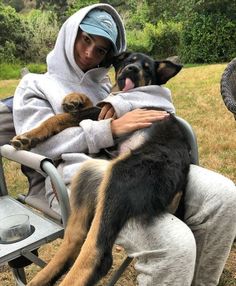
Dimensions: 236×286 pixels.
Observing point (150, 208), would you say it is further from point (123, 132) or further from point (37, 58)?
point (37, 58)

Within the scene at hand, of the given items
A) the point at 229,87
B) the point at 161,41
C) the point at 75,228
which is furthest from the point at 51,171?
the point at 161,41

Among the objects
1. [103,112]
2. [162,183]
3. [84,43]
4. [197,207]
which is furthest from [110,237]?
[84,43]

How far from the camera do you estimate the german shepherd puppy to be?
5.19 feet

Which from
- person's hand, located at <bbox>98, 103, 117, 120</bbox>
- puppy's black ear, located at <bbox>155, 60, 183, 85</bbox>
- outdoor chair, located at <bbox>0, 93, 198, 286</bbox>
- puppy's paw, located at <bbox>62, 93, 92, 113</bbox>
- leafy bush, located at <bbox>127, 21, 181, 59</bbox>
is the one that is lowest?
leafy bush, located at <bbox>127, 21, 181, 59</bbox>

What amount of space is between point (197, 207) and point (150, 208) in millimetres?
385

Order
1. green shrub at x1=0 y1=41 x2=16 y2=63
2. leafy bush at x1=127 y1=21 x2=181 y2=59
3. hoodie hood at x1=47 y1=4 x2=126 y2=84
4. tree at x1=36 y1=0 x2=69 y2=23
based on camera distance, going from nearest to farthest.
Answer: hoodie hood at x1=47 y1=4 x2=126 y2=84 < green shrub at x1=0 y1=41 x2=16 y2=63 < leafy bush at x1=127 y1=21 x2=181 y2=59 < tree at x1=36 y1=0 x2=69 y2=23

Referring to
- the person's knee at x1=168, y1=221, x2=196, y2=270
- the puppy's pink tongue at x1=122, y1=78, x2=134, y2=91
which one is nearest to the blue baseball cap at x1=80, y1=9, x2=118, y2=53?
the puppy's pink tongue at x1=122, y1=78, x2=134, y2=91

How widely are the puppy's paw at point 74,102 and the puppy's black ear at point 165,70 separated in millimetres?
492

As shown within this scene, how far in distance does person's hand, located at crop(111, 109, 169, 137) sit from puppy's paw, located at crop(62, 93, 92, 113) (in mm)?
240

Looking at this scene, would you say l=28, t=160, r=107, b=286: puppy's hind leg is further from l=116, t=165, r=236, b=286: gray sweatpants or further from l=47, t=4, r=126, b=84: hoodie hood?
l=47, t=4, r=126, b=84: hoodie hood

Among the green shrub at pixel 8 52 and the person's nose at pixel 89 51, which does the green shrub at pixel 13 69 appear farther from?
the person's nose at pixel 89 51

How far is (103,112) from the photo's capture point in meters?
2.23

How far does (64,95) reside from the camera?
90.5 inches

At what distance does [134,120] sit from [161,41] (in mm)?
15189
